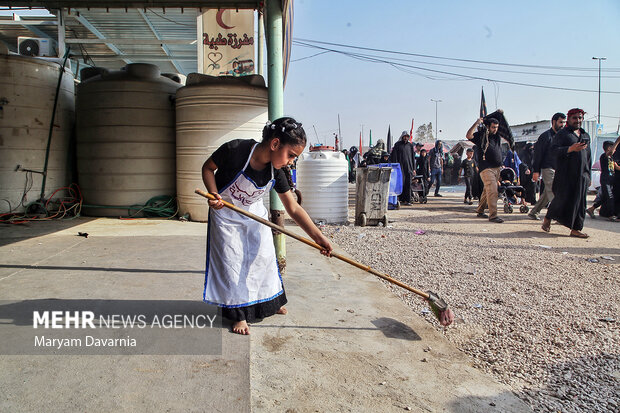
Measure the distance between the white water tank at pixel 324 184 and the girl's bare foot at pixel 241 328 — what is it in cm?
529

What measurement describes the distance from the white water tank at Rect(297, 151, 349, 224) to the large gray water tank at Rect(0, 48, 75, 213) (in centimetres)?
439

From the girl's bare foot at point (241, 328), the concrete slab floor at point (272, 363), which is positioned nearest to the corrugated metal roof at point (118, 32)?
the concrete slab floor at point (272, 363)

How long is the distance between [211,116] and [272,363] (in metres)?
4.96

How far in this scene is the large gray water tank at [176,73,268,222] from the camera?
6.52 m

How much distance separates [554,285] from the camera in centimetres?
425

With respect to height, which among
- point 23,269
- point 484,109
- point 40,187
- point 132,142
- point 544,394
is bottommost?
point 544,394

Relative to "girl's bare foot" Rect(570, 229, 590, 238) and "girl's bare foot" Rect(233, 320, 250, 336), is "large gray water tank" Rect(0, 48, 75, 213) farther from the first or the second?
"girl's bare foot" Rect(570, 229, 590, 238)

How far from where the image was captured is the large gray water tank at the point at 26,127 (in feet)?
22.1

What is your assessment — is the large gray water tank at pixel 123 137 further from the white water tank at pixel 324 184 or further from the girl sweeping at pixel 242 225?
the girl sweeping at pixel 242 225

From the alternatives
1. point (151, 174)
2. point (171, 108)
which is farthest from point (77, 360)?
point (171, 108)

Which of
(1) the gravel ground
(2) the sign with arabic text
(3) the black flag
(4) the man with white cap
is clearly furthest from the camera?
(3) the black flag

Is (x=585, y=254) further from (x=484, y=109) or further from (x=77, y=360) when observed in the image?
(x=484, y=109)

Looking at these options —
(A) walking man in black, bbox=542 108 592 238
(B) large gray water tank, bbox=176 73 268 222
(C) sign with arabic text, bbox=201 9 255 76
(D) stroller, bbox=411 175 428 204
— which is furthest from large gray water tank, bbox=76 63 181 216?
(D) stroller, bbox=411 175 428 204

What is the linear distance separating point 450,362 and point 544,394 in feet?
1.64
